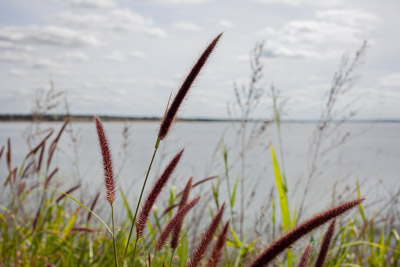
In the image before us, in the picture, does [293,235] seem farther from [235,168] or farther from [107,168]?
[235,168]

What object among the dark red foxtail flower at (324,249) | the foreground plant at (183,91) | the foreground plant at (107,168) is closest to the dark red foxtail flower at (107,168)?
the foreground plant at (107,168)

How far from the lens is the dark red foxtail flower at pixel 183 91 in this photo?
1075mm

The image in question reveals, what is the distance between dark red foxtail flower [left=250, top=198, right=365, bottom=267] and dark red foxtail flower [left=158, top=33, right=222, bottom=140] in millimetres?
398

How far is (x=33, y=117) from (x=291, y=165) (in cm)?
1194

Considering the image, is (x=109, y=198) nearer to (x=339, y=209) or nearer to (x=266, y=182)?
(x=339, y=209)

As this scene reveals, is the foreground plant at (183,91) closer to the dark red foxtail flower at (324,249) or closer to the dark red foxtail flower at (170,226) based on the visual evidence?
the dark red foxtail flower at (170,226)

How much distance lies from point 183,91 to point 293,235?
45cm

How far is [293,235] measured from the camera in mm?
837

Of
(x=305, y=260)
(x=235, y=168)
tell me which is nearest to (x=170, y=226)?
(x=305, y=260)

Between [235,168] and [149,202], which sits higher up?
[235,168]

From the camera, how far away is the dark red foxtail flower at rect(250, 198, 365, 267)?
0.83m

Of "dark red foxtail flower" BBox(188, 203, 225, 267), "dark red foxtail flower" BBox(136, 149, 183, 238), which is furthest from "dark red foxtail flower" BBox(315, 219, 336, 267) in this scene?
"dark red foxtail flower" BBox(136, 149, 183, 238)

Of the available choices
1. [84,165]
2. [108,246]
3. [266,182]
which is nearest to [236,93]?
[108,246]

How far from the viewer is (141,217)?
1.06m
